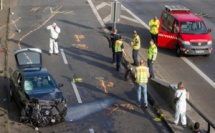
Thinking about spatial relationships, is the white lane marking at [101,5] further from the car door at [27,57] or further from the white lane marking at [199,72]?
the car door at [27,57]

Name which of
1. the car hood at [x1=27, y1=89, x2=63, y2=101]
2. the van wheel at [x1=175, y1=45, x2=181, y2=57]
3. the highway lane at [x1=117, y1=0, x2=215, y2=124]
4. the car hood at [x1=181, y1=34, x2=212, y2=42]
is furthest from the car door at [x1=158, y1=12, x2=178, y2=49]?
the car hood at [x1=27, y1=89, x2=63, y2=101]

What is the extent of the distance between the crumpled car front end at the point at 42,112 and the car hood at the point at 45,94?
0.77 feet

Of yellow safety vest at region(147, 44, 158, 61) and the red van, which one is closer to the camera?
yellow safety vest at region(147, 44, 158, 61)

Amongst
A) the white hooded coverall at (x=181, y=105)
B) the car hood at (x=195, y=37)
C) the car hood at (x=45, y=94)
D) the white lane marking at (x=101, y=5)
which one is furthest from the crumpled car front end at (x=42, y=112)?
the white lane marking at (x=101, y=5)

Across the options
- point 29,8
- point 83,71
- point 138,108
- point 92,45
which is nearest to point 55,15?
point 29,8

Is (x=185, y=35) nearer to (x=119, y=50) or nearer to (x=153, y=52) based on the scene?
(x=153, y=52)

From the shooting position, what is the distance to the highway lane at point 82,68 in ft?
56.4

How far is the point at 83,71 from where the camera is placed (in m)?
22.7

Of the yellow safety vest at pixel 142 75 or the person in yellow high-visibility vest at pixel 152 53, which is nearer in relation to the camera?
the yellow safety vest at pixel 142 75

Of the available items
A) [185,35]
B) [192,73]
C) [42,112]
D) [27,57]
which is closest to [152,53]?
[192,73]

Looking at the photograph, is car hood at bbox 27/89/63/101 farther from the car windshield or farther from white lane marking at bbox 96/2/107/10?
white lane marking at bbox 96/2/107/10

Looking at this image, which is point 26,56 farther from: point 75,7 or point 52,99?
point 75,7

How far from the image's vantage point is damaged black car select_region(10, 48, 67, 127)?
16.6m

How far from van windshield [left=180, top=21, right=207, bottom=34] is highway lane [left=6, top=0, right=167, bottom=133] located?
4.43 metres
